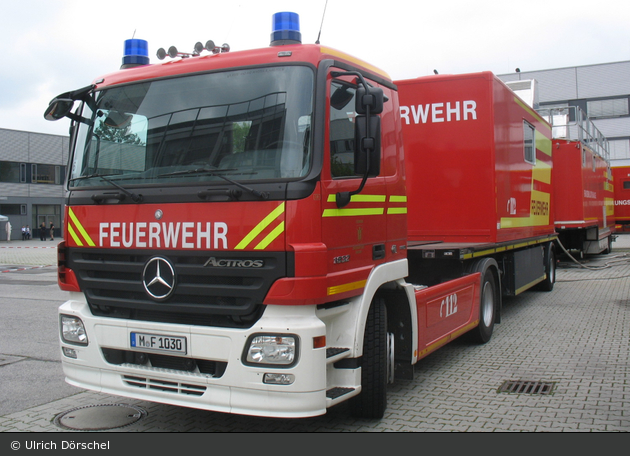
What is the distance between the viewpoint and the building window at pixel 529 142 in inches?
Result: 368

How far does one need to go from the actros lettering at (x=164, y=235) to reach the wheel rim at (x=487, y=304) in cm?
453

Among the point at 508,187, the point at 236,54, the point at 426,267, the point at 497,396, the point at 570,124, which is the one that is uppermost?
the point at 570,124

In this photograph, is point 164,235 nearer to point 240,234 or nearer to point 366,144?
point 240,234

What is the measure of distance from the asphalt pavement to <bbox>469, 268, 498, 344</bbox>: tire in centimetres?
14

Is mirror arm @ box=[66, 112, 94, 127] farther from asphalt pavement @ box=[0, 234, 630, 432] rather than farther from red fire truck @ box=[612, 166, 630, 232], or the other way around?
red fire truck @ box=[612, 166, 630, 232]

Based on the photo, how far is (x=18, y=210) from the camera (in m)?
49.9

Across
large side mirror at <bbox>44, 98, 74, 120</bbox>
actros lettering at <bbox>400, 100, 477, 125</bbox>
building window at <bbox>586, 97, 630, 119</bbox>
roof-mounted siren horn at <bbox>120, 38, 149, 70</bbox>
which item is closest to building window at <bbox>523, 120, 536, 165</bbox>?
actros lettering at <bbox>400, 100, 477, 125</bbox>

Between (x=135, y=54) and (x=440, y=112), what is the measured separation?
4.00 m

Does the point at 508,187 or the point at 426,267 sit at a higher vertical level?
the point at 508,187

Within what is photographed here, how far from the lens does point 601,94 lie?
45.2 m

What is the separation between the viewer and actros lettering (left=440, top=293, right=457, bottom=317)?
610 centimetres

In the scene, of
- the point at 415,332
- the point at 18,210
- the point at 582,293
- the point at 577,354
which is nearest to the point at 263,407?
the point at 415,332
